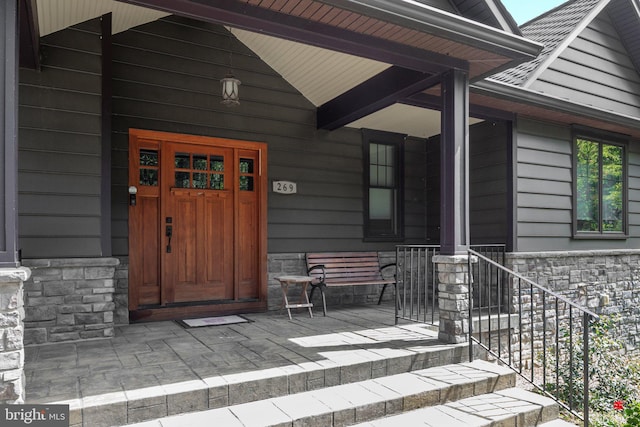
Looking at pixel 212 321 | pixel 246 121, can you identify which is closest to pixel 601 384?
pixel 212 321

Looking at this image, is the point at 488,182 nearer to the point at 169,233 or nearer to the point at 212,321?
the point at 212,321

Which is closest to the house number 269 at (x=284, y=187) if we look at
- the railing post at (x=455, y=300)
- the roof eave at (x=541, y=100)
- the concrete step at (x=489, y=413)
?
the railing post at (x=455, y=300)

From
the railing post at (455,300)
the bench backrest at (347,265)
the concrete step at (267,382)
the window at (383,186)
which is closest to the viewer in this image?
the concrete step at (267,382)

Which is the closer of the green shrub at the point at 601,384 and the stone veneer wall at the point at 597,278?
the green shrub at the point at 601,384

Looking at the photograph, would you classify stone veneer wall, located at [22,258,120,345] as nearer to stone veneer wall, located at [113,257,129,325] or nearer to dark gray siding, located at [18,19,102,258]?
dark gray siding, located at [18,19,102,258]

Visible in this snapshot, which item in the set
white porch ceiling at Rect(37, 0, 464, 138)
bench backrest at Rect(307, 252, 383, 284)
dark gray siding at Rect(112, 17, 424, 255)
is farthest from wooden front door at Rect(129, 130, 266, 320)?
white porch ceiling at Rect(37, 0, 464, 138)

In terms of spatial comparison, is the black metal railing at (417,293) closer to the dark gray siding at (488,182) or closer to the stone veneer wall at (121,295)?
the dark gray siding at (488,182)

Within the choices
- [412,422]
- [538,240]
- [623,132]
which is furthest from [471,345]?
[623,132]

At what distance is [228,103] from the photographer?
485 cm

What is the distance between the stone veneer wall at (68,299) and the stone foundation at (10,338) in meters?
1.54

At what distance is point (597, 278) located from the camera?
6.42 metres

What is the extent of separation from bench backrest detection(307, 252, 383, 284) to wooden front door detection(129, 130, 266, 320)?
2.52ft

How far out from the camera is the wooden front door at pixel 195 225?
482 centimetres

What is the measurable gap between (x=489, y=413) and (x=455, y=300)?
42.2 inches
